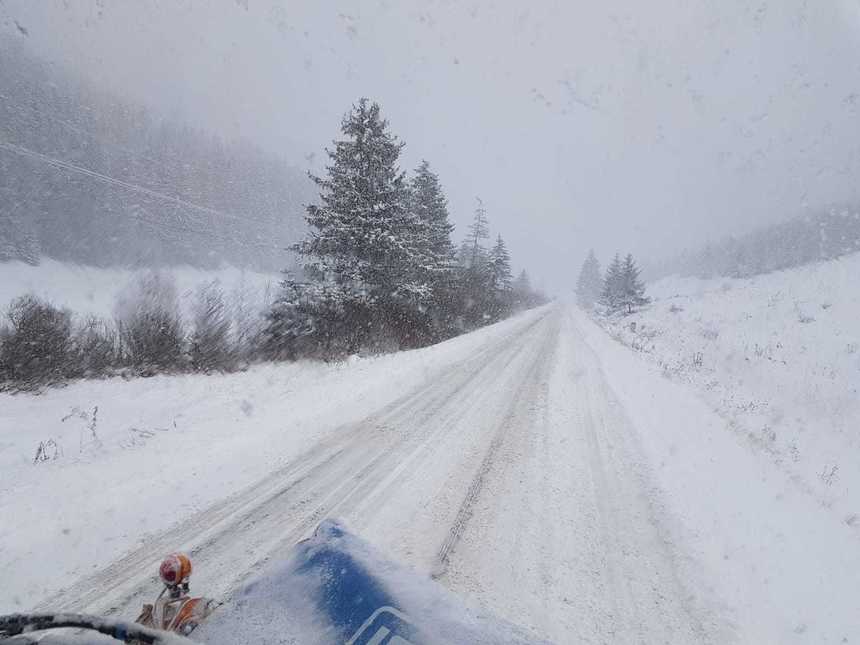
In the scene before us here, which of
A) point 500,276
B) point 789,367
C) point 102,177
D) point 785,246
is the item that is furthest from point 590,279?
point 102,177

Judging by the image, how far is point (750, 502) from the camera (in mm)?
5109

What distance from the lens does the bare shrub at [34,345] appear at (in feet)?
23.7

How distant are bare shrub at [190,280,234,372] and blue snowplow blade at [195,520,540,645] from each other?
8.25 meters

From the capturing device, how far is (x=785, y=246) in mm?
56594

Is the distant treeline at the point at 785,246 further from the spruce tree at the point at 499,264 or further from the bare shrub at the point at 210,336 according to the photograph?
the bare shrub at the point at 210,336

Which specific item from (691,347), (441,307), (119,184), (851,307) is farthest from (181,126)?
(851,307)

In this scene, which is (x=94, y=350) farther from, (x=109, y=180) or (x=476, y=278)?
(x=109, y=180)

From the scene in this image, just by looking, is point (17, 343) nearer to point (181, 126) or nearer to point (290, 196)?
point (181, 126)

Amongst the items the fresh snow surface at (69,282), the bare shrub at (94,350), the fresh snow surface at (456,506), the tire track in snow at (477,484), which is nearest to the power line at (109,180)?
the fresh snow surface at (69,282)

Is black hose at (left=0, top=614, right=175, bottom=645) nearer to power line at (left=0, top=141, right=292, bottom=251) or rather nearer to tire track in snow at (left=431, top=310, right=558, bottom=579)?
tire track in snow at (left=431, top=310, right=558, bottom=579)

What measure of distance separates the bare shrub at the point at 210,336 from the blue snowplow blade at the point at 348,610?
8.25 m

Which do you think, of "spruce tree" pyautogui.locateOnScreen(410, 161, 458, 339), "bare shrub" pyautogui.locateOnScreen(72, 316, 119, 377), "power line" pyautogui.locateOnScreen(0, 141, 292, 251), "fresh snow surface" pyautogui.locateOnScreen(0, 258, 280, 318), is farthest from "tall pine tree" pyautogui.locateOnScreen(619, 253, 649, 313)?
"power line" pyautogui.locateOnScreen(0, 141, 292, 251)

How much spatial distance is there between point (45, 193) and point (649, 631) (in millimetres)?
52405

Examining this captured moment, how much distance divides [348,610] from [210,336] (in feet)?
30.2
